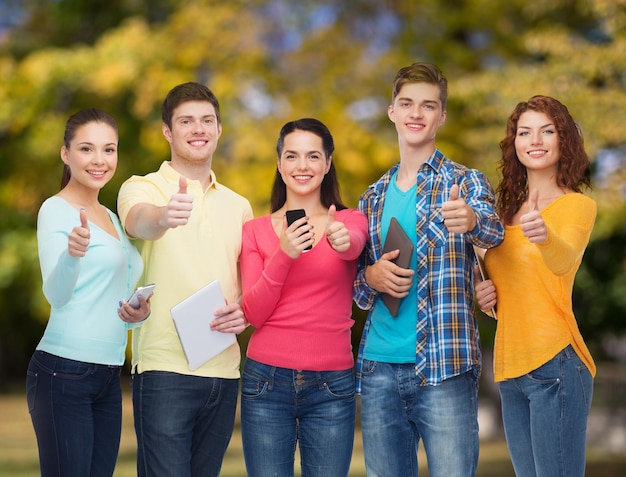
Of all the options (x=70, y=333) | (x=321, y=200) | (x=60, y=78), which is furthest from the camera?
(x=60, y=78)

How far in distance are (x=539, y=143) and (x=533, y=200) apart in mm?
255

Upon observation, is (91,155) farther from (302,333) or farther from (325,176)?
(302,333)

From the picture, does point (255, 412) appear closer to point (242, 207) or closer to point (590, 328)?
point (242, 207)

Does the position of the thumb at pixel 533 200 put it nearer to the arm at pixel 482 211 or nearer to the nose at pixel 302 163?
the arm at pixel 482 211

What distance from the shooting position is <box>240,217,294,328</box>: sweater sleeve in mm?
3697

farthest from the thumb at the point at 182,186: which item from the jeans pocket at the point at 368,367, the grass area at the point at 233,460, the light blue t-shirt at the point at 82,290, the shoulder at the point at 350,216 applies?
the grass area at the point at 233,460

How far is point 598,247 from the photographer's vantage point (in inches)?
641

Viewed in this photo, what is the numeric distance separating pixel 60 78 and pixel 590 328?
9262 millimetres

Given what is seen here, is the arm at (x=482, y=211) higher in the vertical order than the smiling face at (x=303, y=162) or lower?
lower

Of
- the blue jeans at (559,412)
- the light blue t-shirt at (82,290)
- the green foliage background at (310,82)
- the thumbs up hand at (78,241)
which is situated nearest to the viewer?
the thumbs up hand at (78,241)

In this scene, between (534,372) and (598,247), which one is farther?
(598,247)

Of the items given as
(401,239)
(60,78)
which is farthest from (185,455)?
(60,78)

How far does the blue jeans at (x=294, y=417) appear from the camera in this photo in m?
3.76

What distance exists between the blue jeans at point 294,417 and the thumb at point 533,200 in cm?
94
